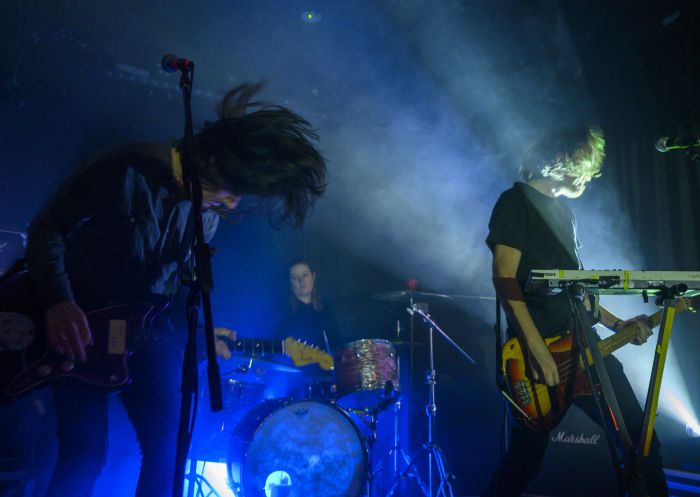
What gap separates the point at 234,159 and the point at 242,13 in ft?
11.4

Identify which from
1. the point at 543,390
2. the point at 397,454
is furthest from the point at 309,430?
the point at 543,390

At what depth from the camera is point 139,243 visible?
203 cm

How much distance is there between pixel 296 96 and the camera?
575 centimetres

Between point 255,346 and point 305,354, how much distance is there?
50cm

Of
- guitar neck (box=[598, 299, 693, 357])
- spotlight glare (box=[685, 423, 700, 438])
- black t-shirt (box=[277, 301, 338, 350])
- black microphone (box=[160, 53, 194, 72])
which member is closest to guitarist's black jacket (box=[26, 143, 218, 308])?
black microphone (box=[160, 53, 194, 72])

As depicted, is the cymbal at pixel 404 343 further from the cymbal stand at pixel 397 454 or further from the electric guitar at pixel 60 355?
the electric guitar at pixel 60 355

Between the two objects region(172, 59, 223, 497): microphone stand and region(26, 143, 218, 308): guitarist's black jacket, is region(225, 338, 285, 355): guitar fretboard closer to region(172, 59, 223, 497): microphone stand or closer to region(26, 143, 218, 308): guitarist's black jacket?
region(26, 143, 218, 308): guitarist's black jacket

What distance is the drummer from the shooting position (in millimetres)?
5195

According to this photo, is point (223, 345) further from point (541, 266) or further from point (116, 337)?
point (541, 266)

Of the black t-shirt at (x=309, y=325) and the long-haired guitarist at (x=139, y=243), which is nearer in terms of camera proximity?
the long-haired guitarist at (x=139, y=243)

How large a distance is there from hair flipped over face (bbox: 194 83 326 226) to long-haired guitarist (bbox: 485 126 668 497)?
1.14 meters

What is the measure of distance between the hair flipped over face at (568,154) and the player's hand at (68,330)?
2550mm

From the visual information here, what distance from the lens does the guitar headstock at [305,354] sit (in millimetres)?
4051

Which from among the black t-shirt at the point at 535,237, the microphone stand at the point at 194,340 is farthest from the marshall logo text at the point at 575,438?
the microphone stand at the point at 194,340
